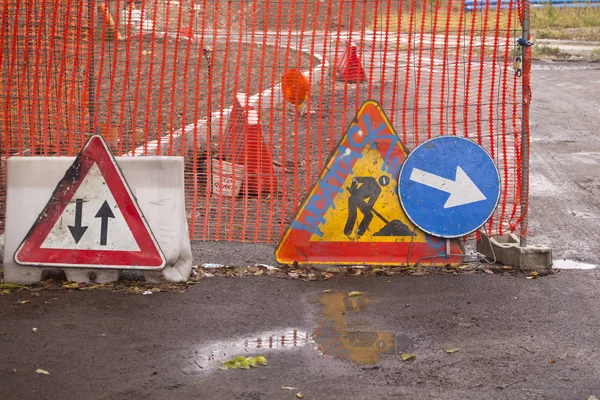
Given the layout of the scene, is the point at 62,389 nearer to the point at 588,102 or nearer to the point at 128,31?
the point at 128,31

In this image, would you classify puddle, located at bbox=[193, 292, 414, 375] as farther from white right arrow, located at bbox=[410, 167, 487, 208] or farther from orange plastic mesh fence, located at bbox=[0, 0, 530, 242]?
orange plastic mesh fence, located at bbox=[0, 0, 530, 242]

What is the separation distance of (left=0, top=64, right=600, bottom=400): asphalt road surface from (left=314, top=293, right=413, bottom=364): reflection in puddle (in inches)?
0.5

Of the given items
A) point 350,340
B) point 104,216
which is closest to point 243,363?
point 350,340

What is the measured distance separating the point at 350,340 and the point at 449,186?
89.0 inches

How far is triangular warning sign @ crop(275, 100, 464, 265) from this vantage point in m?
8.07

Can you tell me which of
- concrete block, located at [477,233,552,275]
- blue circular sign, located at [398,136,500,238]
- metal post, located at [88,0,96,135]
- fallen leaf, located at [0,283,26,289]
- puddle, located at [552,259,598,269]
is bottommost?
fallen leaf, located at [0,283,26,289]

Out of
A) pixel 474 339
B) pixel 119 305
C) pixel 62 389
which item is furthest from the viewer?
pixel 119 305

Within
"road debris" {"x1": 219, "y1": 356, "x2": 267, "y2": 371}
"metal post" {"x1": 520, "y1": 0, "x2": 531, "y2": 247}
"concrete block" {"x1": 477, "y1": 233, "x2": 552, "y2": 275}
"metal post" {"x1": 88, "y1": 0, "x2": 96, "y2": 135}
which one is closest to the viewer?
"road debris" {"x1": 219, "y1": 356, "x2": 267, "y2": 371}

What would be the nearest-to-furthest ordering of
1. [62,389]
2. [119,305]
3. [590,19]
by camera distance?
[62,389]
[119,305]
[590,19]

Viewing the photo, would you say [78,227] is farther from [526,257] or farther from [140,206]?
[526,257]

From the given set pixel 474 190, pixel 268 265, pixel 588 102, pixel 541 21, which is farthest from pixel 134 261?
pixel 541 21

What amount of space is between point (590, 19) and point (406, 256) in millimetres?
25585

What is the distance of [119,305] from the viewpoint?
6.99 metres

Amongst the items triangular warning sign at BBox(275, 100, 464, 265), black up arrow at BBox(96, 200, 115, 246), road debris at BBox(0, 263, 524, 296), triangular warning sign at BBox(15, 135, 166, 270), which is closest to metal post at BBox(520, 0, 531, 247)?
road debris at BBox(0, 263, 524, 296)
